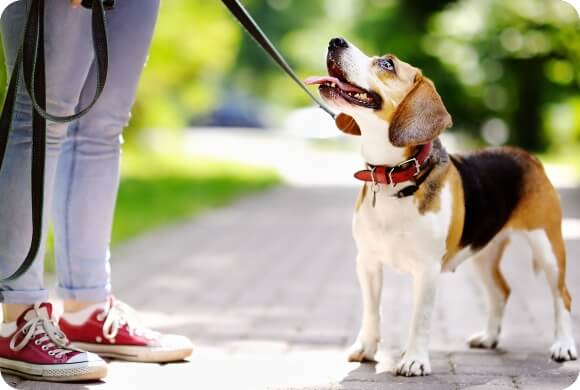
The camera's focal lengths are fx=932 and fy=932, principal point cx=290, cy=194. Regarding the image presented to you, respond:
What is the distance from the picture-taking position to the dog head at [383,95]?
12.6ft

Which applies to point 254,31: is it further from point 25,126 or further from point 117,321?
point 117,321

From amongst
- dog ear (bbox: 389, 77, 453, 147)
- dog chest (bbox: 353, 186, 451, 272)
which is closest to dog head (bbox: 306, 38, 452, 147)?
dog ear (bbox: 389, 77, 453, 147)

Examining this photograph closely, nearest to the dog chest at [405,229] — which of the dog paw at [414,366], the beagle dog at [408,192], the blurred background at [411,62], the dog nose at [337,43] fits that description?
the beagle dog at [408,192]

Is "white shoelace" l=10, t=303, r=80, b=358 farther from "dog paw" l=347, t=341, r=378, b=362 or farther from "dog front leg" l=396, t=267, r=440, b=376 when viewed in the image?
"dog front leg" l=396, t=267, r=440, b=376

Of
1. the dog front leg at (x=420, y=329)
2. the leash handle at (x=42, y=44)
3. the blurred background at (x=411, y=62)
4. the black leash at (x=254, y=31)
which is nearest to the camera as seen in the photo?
the leash handle at (x=42, y=44)

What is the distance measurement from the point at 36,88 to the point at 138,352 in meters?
1.27

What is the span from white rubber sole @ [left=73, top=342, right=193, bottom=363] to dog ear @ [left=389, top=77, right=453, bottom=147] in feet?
4.42

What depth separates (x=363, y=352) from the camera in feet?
13.9

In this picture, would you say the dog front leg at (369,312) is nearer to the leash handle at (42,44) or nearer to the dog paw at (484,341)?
the dog paw at (484,341)

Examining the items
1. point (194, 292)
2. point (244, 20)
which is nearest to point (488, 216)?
point (244, 20)

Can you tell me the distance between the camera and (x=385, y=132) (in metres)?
3.97

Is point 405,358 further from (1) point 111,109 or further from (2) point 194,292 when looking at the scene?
(2) point 194,292

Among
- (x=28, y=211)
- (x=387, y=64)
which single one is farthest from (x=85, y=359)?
(x=387, y=64)

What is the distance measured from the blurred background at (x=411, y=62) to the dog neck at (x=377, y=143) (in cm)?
835
